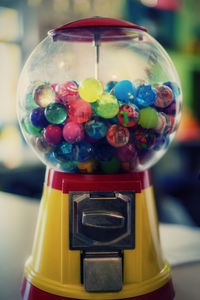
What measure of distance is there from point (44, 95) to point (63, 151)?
0.12 metres

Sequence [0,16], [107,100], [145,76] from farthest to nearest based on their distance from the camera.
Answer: [0,16] < [145,76] < [107,100]

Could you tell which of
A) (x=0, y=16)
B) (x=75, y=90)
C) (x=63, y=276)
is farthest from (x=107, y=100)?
(x=0, y=16)

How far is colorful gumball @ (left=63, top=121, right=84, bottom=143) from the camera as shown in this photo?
75 centimetres

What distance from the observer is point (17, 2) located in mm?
4117

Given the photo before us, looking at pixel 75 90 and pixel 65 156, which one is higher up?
pixel 75 90

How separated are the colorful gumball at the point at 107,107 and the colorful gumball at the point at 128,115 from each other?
1cm

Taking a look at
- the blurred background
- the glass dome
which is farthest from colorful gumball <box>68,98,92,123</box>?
the blurred background

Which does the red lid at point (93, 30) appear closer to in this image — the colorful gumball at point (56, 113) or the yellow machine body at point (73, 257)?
the colorful gumball at point (56, 113)

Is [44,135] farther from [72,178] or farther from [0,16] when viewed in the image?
[0,16]

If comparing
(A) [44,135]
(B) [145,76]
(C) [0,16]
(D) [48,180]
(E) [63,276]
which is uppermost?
(C) [0,16]

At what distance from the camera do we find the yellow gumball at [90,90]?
0.73 metres

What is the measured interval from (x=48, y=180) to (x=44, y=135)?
103 mm

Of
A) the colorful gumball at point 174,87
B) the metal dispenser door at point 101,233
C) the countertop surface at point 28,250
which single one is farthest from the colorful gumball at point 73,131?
the countertop surface at point 28,250

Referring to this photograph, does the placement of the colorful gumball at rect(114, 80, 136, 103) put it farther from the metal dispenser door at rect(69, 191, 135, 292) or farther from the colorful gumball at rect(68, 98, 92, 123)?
the metal dispenser door at rect(69, 191, 135, 292)
